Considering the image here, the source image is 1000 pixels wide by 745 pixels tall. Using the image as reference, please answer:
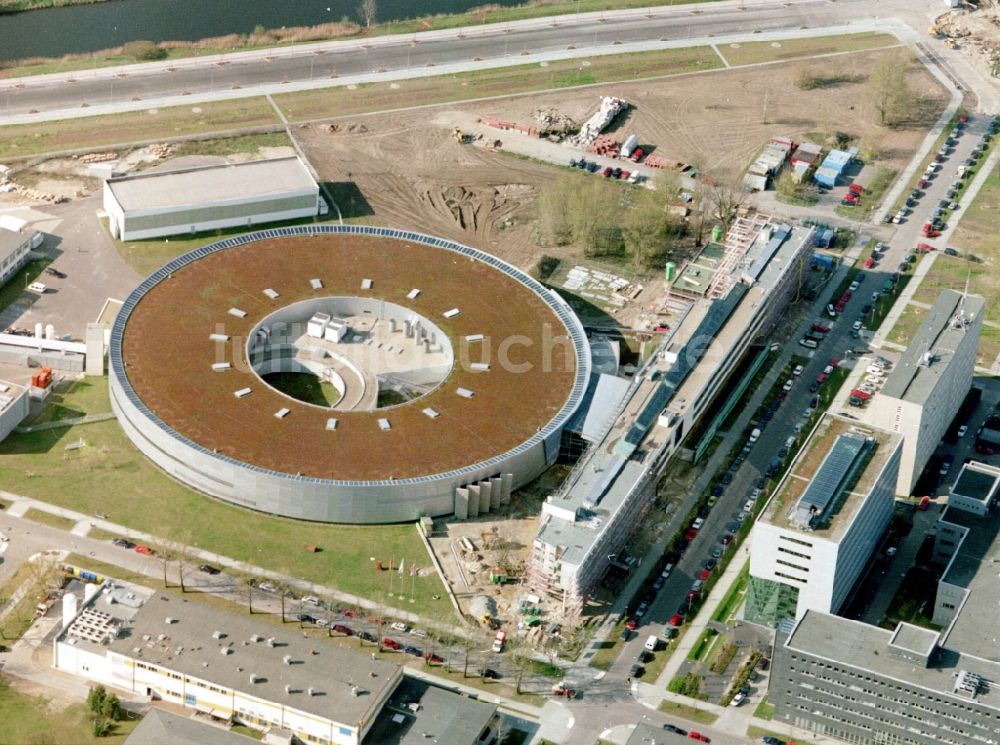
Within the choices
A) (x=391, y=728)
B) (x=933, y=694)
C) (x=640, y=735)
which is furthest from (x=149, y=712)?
(x=933, y=694)

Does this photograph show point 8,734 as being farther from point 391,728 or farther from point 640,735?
point 640,735

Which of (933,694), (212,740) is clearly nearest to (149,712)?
(212,740)

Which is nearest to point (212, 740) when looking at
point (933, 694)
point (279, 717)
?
point (279, 717)

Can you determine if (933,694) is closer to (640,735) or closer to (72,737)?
(640,735)

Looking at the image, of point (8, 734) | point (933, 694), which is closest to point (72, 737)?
point (8, 734)

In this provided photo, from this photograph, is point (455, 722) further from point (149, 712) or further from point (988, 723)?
point (988, 723)
